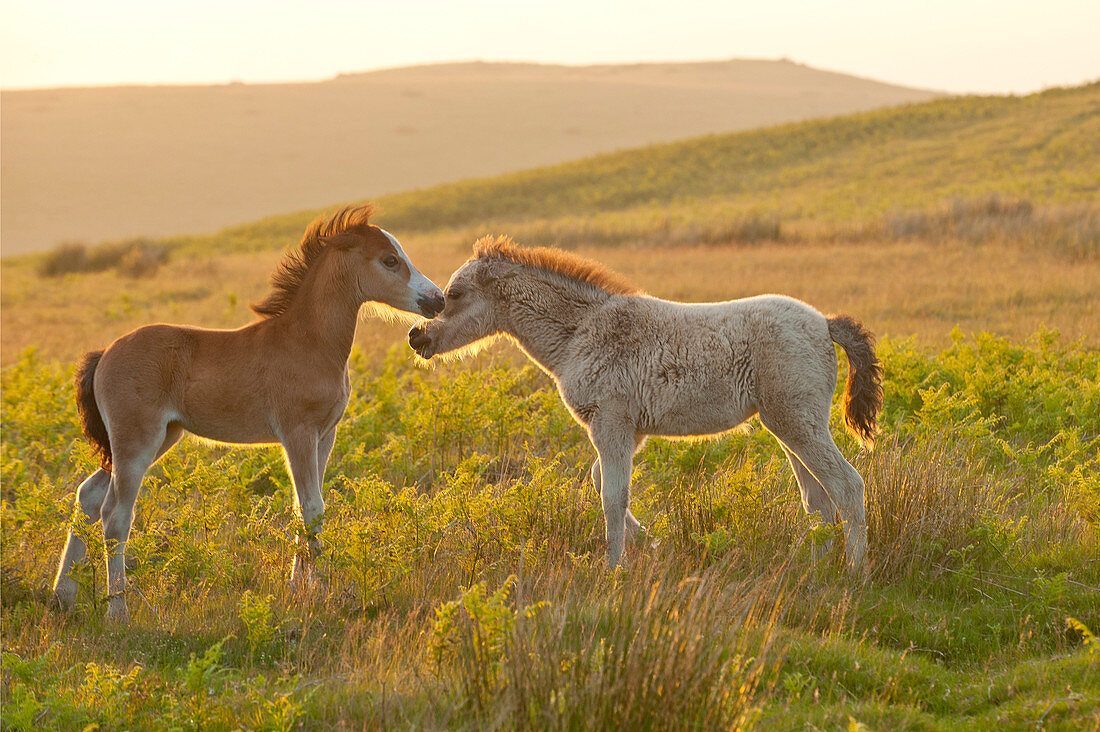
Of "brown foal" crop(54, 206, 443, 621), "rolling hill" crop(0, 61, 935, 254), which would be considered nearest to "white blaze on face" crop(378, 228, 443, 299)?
"brown foal" crop(54, 206, 443, 621)

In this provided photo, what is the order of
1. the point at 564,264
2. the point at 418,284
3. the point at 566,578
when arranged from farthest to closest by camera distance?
the point at 564,264 → the point at 418,284 → the point at 566,578

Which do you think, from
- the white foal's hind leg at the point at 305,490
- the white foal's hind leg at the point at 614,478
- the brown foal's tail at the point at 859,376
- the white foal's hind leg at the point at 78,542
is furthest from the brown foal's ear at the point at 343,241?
the brown foal's tail at the point at 859,376

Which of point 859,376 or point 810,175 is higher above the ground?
point 810,175

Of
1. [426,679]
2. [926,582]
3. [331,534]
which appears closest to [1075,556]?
[926,582]

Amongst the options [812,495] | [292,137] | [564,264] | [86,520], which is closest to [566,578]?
[812,495]

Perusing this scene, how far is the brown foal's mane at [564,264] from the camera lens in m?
7.16

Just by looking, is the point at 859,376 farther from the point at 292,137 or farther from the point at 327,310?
the point at 292,137

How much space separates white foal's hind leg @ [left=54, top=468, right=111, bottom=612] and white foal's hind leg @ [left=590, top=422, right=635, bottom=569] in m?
3.37

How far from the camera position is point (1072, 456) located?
8.44m

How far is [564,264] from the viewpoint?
716cm

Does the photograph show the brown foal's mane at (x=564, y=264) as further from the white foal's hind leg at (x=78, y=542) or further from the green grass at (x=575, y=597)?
the white foal's hind leg at (x=78, y=542)

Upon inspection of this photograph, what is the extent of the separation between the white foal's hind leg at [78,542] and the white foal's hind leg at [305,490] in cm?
133

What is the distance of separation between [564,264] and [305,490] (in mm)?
2505

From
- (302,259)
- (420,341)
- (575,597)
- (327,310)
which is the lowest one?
(575,597)
